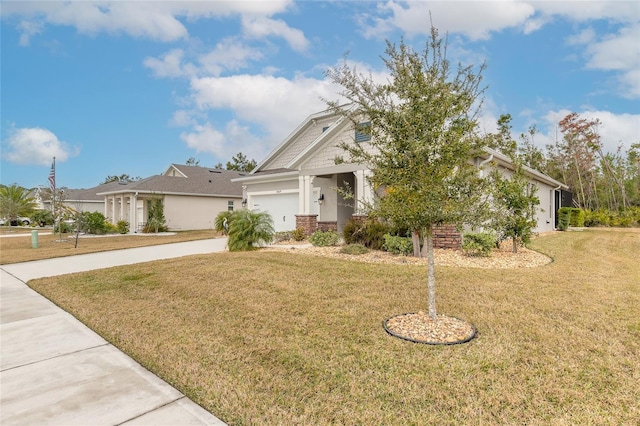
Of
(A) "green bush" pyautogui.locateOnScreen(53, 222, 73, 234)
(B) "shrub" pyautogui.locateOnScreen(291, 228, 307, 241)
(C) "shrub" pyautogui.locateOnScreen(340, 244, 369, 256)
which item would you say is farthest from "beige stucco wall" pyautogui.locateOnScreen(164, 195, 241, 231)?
(C) "shrub" pyautogui.locateOnScreen(340, 244, 369, 256)

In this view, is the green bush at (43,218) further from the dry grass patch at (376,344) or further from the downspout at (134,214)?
the dry grass patch at (376,344)

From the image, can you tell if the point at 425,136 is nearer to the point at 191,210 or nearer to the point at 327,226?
the point at 327,226

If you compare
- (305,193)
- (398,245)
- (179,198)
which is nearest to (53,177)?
(179,198)

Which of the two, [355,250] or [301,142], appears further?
[301,142]

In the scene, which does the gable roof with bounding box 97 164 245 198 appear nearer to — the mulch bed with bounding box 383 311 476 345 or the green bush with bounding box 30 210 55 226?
the green bush with bounding box 30 210 55 226

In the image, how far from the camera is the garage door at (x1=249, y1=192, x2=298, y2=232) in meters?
16.5

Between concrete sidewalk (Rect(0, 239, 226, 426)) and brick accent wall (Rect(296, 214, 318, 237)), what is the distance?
9.98m

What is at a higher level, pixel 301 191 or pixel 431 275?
pixel 301 191

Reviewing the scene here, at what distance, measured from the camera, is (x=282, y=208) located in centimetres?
1702

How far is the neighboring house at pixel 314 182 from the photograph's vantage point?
1405 cm

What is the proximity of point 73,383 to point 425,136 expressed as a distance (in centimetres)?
448

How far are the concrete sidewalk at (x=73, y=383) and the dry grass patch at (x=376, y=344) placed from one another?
18cm

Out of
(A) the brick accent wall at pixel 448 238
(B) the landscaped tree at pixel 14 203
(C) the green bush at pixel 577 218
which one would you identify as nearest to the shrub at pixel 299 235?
(A) the brick accent wall at pixel 448 238

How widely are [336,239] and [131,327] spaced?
8562mm
